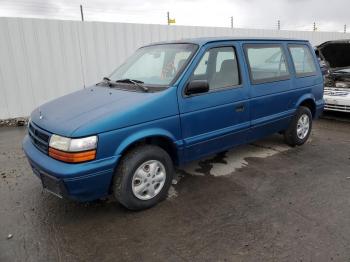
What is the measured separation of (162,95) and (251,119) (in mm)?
1583

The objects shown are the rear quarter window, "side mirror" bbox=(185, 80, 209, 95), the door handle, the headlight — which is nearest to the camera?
the headlight

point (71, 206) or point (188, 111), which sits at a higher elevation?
point (188, 111)

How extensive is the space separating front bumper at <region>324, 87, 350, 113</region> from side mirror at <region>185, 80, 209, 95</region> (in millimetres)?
4607

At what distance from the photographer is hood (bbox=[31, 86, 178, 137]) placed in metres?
3.11

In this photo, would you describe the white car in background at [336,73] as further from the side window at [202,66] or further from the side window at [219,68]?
the side window at [202,66]

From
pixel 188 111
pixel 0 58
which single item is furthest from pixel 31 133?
pixel 0 58

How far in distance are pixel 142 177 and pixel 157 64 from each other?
1491 millimetres

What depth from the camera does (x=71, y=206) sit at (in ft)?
12.2

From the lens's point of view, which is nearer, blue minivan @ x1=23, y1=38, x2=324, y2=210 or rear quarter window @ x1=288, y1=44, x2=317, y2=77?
blue minivan @ x1=23, y1=38, x2=324, y2=210

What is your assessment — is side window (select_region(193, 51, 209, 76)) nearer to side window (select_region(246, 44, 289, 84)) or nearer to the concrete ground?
side window (select_region(246, 44, 289, 84))

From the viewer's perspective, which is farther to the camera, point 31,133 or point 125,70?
point 125,70

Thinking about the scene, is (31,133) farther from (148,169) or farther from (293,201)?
(293,201)

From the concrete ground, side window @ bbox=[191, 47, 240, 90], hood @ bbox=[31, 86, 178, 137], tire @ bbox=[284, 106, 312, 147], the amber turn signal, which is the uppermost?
side window @ bbox=[191, 47, 240, 90]

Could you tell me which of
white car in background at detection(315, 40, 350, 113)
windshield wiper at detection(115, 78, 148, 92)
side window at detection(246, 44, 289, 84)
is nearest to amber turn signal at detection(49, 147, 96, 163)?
windshield wiper at detection(115, 78, 148, 92)
